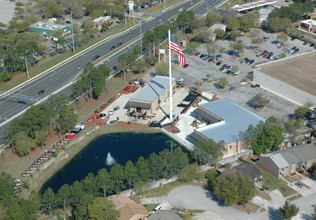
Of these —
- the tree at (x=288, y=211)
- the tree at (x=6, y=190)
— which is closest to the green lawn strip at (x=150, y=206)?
the tree at (x=288, y=211)

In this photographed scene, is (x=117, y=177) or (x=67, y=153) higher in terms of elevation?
(x=117, y=177)

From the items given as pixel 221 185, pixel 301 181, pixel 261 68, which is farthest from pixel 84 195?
pixel 261 68

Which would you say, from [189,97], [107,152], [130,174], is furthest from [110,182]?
[189,97]

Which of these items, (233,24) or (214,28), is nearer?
(233,24)

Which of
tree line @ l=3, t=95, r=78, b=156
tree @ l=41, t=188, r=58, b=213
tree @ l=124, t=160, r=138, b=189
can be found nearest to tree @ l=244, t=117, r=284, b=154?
tree @ l=124, t=160, r=138, b=189

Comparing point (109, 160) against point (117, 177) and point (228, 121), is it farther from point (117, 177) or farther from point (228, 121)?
point (228, 121)

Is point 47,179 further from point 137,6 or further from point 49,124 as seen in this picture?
point 137,6

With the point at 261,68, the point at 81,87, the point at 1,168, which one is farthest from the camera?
the point at 261,68
